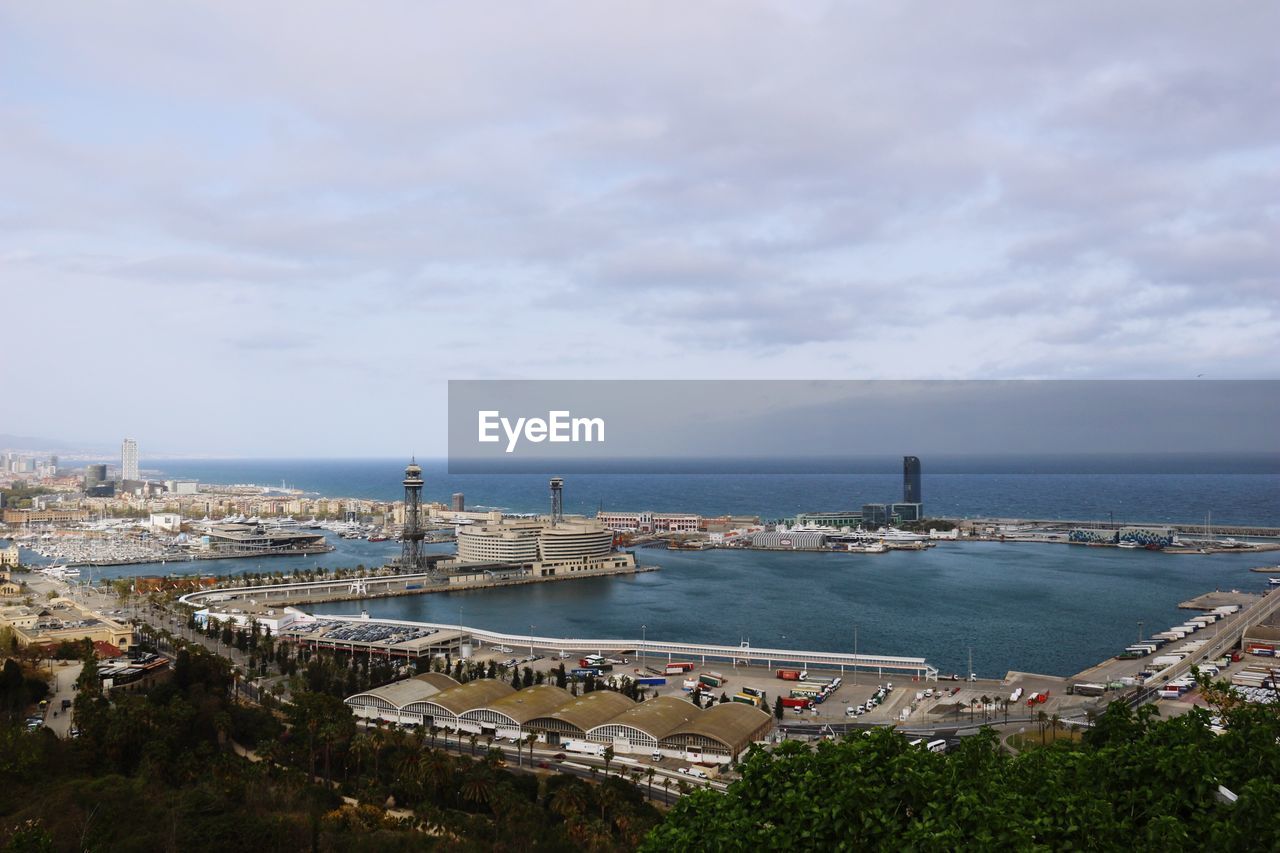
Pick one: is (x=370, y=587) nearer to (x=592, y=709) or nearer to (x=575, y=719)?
(x=592, y=709)

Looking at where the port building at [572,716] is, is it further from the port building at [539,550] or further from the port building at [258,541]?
the port building at [258,541]

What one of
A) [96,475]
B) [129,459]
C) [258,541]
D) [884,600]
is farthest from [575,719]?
[129,459]

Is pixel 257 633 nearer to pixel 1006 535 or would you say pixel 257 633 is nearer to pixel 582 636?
pixel 582 636

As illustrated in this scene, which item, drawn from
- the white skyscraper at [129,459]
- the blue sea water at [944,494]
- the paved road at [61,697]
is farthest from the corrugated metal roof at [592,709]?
the white skyscraper at [129,459]

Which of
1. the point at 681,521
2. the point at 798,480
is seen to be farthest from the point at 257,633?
the point at 798,480

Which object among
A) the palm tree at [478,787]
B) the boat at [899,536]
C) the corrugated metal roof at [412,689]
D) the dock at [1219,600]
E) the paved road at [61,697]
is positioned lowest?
the dock at [1219,600]

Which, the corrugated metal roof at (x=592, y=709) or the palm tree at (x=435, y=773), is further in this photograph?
the corrugated metal roof at (x=592, y=709)

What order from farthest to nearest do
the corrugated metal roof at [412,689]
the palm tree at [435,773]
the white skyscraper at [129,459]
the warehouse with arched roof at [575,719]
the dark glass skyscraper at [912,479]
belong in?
the white skyscraper at [129,459], the dark glass skyscraper at [912,479], the corrugated metal roof at [412,689], the warehouse with arched roof at [575,719], the palm tree at [435,773]

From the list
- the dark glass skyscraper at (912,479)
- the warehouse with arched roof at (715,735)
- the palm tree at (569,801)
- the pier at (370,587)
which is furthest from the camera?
the dark glass skyscraper at (912,479)
